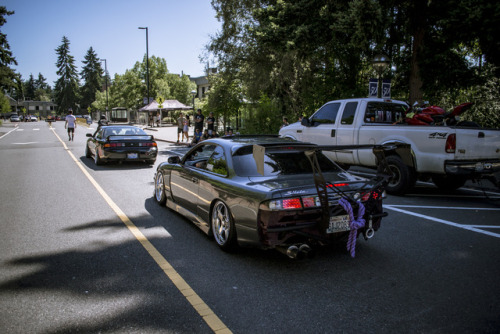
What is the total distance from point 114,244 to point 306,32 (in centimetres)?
1181

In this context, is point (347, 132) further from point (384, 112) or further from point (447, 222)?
point (447, 222)

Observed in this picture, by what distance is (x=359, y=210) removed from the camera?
13.6ft

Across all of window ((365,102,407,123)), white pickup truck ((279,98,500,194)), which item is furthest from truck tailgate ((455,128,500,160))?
window ((365,102,407,123))

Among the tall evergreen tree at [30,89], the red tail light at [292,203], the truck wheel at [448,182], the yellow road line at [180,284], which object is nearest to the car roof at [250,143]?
the red tail light at [292,203]

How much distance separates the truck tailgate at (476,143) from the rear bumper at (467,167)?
0.10 m

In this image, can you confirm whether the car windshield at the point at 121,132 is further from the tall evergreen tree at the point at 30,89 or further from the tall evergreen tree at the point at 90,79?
the tall evergreen tree at the point at 30,89

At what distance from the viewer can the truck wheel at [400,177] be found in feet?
26.2

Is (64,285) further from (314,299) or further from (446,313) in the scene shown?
(446,313)

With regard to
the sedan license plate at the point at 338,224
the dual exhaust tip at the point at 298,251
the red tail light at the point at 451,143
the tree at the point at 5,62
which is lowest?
the dual exhaust tip at the point at 298,251

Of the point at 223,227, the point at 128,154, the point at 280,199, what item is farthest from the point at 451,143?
the point at 128,154

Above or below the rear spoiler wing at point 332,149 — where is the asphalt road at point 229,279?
below

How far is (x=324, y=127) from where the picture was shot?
33.0 feet

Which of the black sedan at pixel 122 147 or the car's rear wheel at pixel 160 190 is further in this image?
the black sedan at pixel 122 147

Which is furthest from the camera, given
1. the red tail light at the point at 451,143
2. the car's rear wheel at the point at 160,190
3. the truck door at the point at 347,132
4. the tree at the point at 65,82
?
the tree at the point at 65,82
